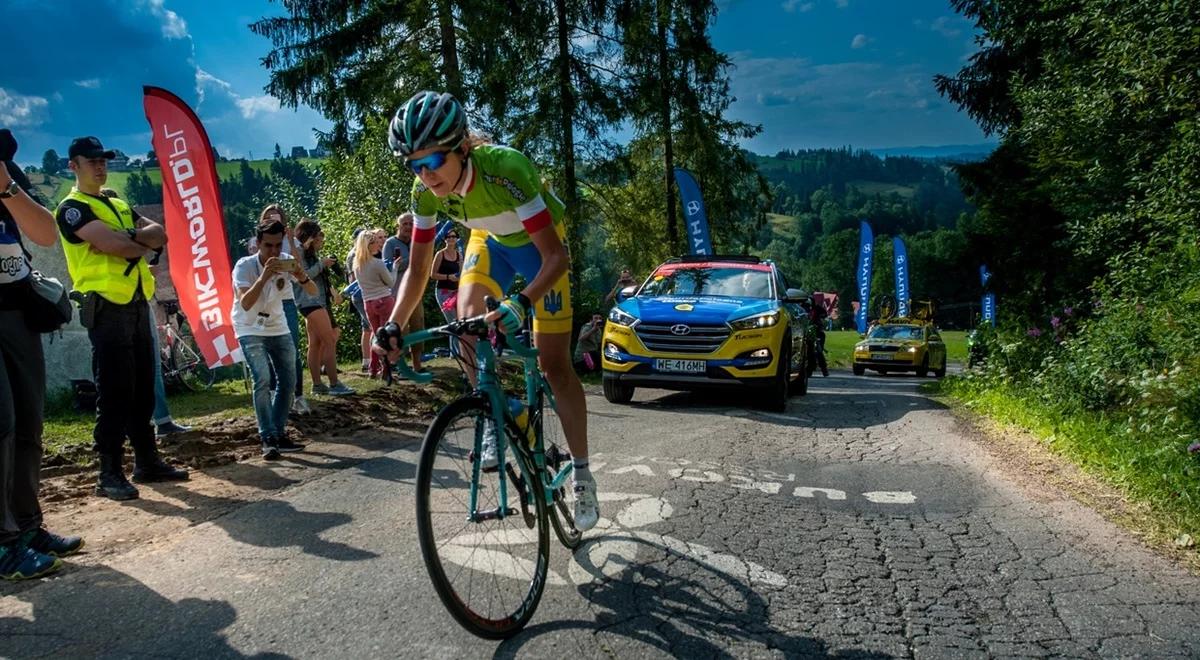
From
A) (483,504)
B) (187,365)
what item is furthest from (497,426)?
(187,365)

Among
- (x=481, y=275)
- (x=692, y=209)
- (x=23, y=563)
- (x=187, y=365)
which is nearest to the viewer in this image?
(x=23, y=563)

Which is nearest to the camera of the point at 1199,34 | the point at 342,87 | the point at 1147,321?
the point at 1199,34

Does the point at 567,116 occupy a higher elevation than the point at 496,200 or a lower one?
higher

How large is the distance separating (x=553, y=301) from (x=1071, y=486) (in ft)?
13.5

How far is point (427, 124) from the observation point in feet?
11.0

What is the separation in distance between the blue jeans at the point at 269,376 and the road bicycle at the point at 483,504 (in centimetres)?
363

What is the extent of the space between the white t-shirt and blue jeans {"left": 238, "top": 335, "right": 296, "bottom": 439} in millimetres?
66

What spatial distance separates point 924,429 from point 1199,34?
4.25m

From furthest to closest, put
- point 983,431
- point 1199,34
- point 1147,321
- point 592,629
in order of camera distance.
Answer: point 983,431
point 1147,321
point 1199,34
point 592,629

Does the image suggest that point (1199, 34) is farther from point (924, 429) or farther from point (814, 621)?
point (814, 621)

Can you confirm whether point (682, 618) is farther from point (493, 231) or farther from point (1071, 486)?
point (1071, 486)

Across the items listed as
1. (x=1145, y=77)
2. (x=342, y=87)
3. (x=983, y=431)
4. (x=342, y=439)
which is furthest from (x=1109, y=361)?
(x=342, y=87)

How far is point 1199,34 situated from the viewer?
6.55 m

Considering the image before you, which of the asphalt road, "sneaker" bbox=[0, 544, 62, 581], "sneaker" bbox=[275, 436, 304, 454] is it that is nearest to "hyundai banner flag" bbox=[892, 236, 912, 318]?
the asphalt road
